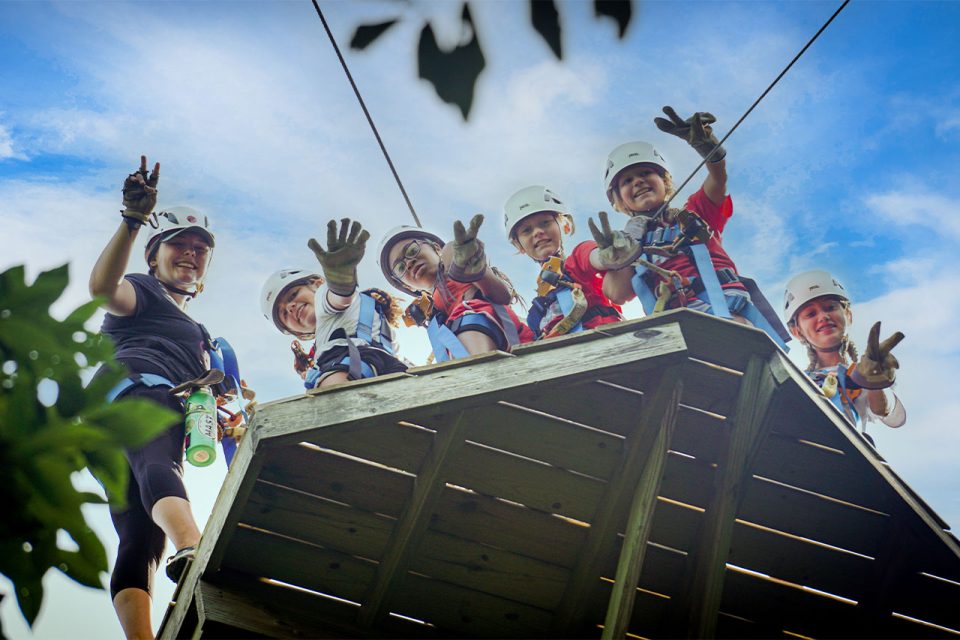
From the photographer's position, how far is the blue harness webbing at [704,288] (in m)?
4.76

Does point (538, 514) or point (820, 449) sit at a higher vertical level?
point (820, 449)

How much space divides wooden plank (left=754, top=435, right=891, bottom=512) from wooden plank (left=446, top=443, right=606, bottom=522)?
0.71 meters

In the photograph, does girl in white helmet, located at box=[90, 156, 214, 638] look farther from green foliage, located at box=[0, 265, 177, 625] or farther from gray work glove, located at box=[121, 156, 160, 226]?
green foliage, located at box=[0, 265, 177, 625]

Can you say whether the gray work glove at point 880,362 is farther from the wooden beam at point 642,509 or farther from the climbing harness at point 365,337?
the climbing harness at point 365,337

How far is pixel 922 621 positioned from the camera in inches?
164

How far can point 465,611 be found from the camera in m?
4.02

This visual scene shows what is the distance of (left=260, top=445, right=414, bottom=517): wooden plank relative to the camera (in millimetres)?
3673

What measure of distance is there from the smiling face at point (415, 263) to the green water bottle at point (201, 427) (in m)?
1.56

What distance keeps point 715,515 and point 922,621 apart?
1.21m

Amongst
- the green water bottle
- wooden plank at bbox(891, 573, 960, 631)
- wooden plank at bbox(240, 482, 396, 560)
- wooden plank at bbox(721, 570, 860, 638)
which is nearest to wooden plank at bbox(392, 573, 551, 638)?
wooden plank at bbox(240, 482, 396, 560)

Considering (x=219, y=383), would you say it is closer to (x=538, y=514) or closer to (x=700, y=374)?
(x=538, y=514)

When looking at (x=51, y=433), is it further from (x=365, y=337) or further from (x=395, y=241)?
(x=395, y=241)

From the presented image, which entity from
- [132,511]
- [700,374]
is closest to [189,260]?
[132,511]

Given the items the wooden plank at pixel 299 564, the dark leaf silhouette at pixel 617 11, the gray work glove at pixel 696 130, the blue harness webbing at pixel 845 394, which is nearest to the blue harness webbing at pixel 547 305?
the gray work glove at pixel 696 130
